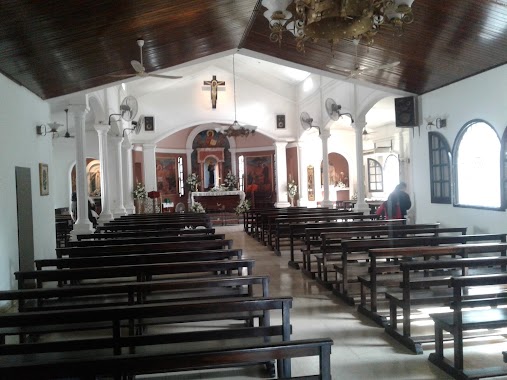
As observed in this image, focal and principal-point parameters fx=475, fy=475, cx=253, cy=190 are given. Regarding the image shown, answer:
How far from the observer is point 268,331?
11.1 feet

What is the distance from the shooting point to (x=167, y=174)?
73.8ft

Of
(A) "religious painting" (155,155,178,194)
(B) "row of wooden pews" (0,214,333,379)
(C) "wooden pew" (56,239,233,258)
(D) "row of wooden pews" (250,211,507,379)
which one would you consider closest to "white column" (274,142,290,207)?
→ (A) "religious painting" (155,155,178,194)

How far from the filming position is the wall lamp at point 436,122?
996cm

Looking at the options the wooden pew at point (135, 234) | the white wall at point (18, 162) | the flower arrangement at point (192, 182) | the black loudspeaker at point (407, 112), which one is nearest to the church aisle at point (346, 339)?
the wooden pew at point (135, 234)

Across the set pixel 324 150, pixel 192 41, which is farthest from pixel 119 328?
pixel 324 150

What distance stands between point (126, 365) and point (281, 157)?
19.5 m

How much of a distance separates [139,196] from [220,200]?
4.12m

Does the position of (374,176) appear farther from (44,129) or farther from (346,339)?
(346,339)

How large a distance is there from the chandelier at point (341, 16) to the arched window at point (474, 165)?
517 cm

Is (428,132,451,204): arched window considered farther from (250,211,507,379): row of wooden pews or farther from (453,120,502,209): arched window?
(250,211,507,379): row of wooden pews

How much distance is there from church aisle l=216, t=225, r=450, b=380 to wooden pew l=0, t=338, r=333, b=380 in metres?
1.64

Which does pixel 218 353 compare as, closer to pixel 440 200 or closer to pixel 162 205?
pixel 440 200

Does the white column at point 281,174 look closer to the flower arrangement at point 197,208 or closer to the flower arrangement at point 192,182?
the flower arrangement at point 197,208

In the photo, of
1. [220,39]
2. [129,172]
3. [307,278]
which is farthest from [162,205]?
[307,278]
